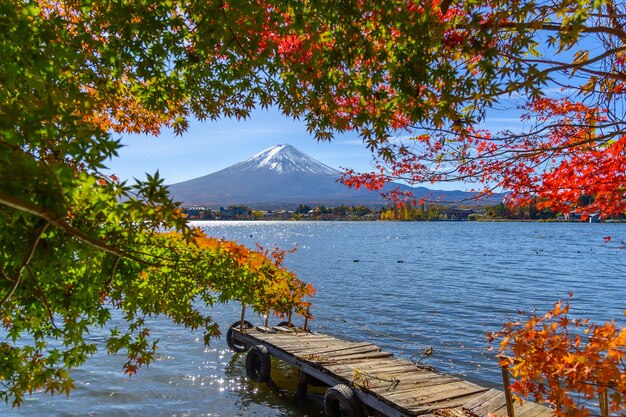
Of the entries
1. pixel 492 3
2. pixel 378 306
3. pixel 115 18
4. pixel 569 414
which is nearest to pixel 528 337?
pixel 569 414

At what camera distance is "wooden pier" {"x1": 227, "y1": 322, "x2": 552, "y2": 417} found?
313 inches

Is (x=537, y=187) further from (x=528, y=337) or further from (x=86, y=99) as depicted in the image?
(x=86, y=99)

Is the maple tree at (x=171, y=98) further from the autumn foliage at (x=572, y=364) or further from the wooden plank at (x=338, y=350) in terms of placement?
the wooden plank at (x=338, y=350)

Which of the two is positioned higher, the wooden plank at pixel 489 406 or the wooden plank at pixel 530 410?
the wooden plank at pixel 530 410

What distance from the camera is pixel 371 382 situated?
966 centimetres

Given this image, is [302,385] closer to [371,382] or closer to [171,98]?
[371,382]

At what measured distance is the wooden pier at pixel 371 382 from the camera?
26.1 feet

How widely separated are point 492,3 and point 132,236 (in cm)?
389

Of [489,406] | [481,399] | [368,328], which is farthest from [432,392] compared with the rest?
[368,328]

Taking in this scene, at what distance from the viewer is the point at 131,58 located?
16.6 feet

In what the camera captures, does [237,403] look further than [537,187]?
Yes

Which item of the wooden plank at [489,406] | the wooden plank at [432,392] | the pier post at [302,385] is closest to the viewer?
the wooden plank at [489,406]

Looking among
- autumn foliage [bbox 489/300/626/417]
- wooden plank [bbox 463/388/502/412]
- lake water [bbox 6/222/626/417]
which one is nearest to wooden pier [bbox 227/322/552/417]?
wooden plank [bbox 463/388/502/412]

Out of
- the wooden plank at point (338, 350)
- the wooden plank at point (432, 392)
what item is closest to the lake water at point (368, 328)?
the wooden plank at point (338, 350)
